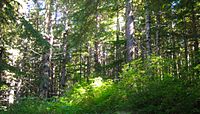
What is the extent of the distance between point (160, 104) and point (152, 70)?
74.6 inches

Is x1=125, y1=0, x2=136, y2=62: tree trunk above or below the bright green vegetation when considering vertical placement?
above

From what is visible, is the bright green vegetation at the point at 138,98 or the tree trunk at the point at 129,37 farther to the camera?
the tree trunk at the point at 129,37

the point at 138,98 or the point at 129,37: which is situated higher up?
the point at 129,37

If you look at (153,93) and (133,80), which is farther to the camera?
(133,80)

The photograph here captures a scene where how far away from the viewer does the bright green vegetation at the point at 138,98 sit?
8.24m

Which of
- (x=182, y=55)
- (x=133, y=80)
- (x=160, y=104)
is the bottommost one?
(x=160, y=104)

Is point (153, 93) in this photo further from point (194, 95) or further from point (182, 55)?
point (182, 55)

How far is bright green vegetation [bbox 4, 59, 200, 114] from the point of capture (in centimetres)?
824

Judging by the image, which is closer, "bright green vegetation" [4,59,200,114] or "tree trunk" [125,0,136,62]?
"bright green vegetation" [4,59,200,114]

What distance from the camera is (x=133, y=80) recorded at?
33.6 feet

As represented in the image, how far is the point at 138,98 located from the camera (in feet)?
30.2

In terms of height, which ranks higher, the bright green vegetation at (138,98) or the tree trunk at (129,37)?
the tree trunk at (129,37)

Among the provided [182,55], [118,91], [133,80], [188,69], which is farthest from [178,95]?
[182,55]

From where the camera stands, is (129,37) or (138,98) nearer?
(138,98)
